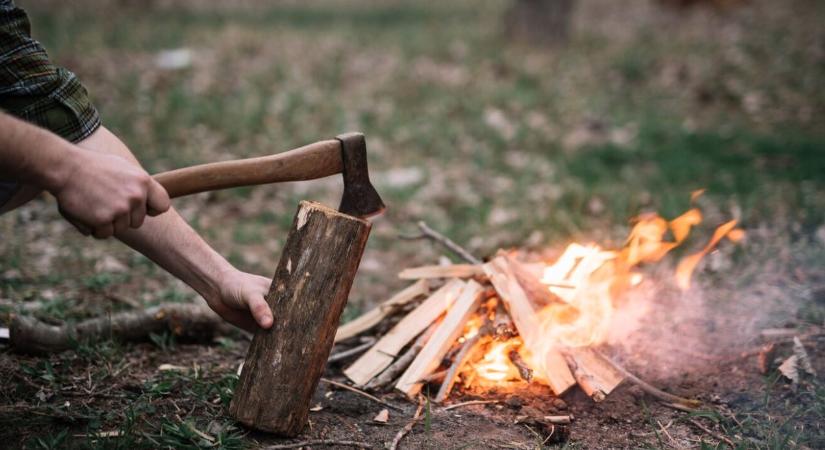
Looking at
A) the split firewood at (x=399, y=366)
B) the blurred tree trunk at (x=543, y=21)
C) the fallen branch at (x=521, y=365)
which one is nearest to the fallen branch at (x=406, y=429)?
the split firewood at (x=399, y=366)

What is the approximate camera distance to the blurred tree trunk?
9375mm

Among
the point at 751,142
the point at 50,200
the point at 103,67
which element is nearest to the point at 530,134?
the point at 751,142

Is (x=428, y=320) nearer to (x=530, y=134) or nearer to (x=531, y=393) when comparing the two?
(x=531, y=393)

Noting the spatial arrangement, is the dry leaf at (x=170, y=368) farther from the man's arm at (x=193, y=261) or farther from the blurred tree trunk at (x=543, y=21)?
the blurred tree trunk at (x=543, y=21)

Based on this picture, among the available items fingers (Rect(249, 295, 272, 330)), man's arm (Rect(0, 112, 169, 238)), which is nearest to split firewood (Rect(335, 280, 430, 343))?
fingers (Rect(249, 295, 272, 330))

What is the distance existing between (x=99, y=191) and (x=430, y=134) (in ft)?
17.3

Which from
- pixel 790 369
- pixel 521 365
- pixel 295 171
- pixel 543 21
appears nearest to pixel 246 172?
pixel 295 171

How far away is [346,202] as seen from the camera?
237 cm

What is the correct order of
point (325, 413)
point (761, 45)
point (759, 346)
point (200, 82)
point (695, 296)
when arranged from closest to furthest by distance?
point (325, 413)
point (759, 346)
point (695, 296)
point (200, 82)
point (761, 45)

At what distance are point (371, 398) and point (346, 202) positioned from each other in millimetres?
→ 876

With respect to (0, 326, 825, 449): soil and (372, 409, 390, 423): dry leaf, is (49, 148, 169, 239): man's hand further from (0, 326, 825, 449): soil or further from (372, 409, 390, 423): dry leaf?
(372, 409, 390, 423): dry leaf

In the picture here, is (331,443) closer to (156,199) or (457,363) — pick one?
(457,363)

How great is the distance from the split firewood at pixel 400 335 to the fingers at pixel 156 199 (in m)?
1.19

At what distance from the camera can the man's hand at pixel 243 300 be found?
2217mm
